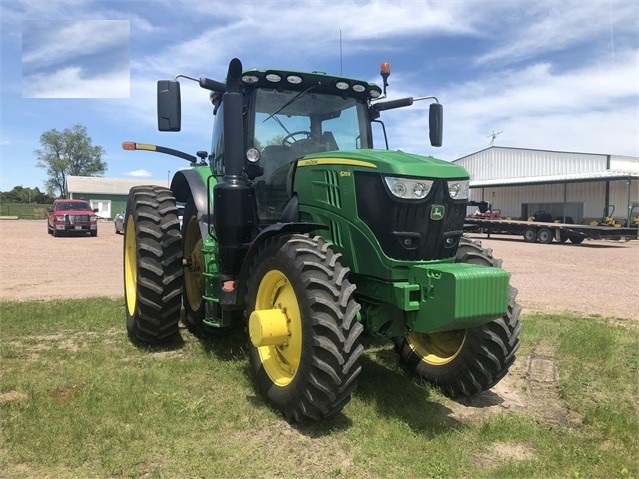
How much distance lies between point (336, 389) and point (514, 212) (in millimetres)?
37626

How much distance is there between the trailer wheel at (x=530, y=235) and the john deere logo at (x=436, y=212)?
23.4 meters

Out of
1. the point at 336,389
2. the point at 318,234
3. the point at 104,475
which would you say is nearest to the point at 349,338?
the point at 336,389

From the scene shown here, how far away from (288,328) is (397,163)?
1.46 metres

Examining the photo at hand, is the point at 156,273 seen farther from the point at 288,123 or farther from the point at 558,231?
the point at 558,231

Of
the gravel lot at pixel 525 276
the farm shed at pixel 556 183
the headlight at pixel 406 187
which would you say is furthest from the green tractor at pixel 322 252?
the farm shed at pixel 556 183

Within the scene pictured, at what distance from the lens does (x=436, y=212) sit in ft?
12.8

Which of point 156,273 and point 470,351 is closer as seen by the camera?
point 470,351

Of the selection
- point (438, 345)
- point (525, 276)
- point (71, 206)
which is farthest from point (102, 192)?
point (438, 345)

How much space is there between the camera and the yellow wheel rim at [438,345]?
→ 14.7 ft

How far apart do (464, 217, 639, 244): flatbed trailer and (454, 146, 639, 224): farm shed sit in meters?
6.32

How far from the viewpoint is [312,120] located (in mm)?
5227

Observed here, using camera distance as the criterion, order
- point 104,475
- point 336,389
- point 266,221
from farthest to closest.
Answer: point 266,221 < point 336,389 < point 104,475

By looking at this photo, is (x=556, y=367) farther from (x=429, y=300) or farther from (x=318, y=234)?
(x=318, y=234)

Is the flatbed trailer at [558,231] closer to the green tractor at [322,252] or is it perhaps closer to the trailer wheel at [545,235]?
the trailer wheel at [545,235]
